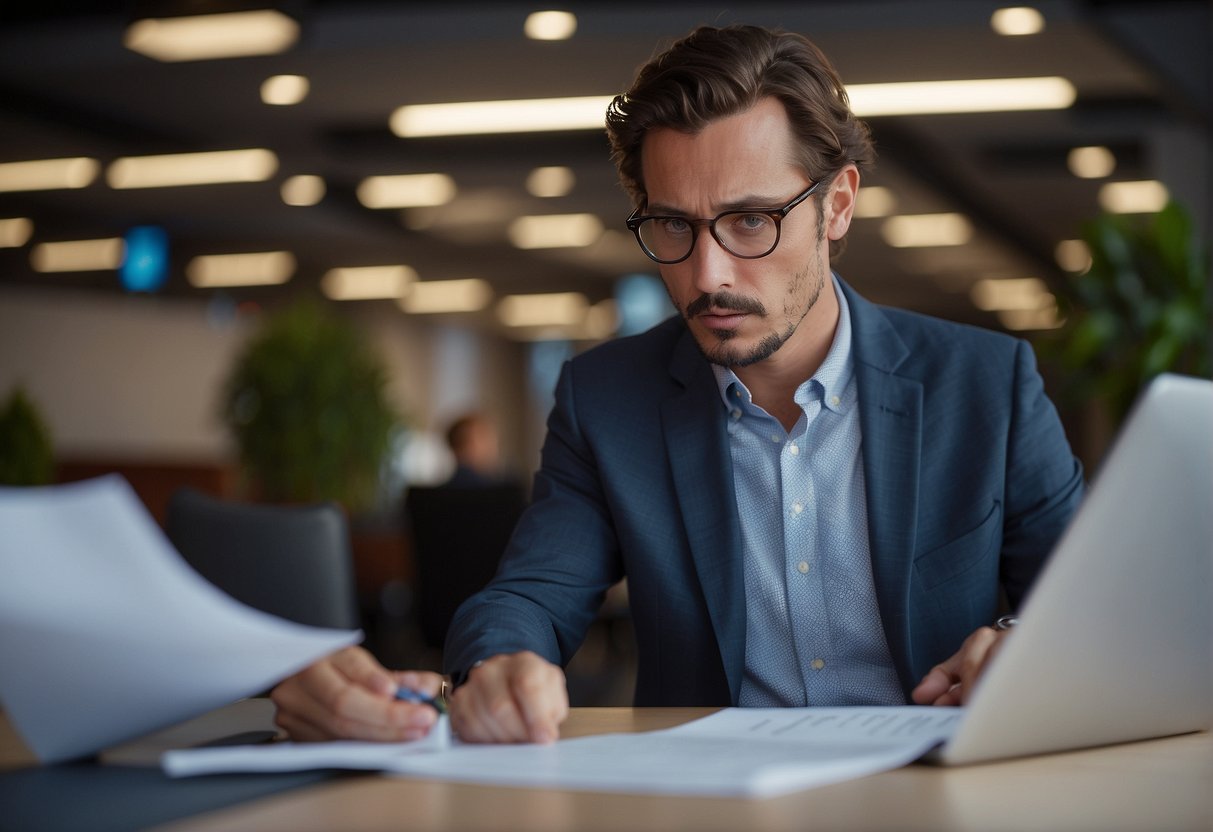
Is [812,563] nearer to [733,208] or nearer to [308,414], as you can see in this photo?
[733,208]

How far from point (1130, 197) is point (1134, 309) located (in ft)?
19.2

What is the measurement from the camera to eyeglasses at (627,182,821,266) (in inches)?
59.3

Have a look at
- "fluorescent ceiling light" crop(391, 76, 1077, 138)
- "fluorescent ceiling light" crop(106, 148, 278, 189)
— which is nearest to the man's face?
"fluorescent ceiling light" crop(391, 76, 1077, 138)

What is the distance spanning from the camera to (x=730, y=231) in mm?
1518

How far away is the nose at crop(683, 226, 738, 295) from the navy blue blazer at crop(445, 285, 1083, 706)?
229mm

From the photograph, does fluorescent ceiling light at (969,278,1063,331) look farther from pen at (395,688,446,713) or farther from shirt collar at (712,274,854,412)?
pen at (395,688,446,713)

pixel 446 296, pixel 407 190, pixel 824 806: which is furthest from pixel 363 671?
pixel 446 296

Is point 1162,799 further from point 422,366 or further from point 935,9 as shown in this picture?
point 422,366

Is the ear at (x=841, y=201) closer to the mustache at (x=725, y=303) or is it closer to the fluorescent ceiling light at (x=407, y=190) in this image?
the mustache at (x=725, y=303)

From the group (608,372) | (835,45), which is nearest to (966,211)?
(835,45)

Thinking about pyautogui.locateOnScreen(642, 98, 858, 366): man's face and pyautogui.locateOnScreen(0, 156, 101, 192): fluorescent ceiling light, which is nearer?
pyautogui.locateOnScreen(642, 98, 858, 366): man's face

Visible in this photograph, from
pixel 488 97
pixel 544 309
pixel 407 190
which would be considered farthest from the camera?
pixel 544 309

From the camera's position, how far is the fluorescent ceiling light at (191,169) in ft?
27.8

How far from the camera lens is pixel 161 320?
13070mm
